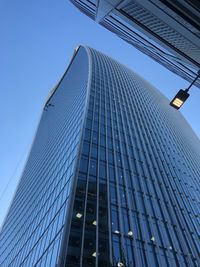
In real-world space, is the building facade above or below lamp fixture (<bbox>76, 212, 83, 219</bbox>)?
below

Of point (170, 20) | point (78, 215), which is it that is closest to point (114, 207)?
point (78, 215)

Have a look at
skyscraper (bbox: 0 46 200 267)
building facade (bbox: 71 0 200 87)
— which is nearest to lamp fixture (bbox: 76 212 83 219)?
skyscraper (bbox: 0 46 200 267)

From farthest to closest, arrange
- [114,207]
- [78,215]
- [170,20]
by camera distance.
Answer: [114,207] < [78,215] < [170,20]

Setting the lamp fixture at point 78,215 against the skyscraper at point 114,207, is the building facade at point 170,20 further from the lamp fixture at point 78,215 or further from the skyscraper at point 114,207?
the lamp fixture at point 78,215

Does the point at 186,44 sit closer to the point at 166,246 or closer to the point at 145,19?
→ the point at 145,19

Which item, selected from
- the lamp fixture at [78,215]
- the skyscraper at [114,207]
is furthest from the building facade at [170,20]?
the lamp fixture at [78,215]

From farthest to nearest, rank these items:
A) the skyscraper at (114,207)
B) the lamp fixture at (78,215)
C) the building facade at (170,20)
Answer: the lamp fixture at (78,215) → the skyscraper at (114,207) → the building facade at (170,20)

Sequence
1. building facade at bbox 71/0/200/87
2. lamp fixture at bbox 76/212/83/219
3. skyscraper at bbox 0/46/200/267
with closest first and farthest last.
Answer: building facade at bbox 71/0/200/87, skyscraper at bbox 0/46/200/267, lamp fixture at bbox 76/212/83/219

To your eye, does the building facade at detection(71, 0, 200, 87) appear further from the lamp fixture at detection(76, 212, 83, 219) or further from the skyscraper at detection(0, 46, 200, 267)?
the lamp fixture at detection(76, 212, 83, 219)

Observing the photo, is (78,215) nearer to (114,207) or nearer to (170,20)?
(114,207)

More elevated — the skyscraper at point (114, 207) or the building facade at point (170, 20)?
the skyscraper at point (114, 207)

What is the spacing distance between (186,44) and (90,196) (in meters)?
29.6

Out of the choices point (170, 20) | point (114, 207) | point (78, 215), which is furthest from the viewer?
point (114, 207)

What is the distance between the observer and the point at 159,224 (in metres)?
40.9
